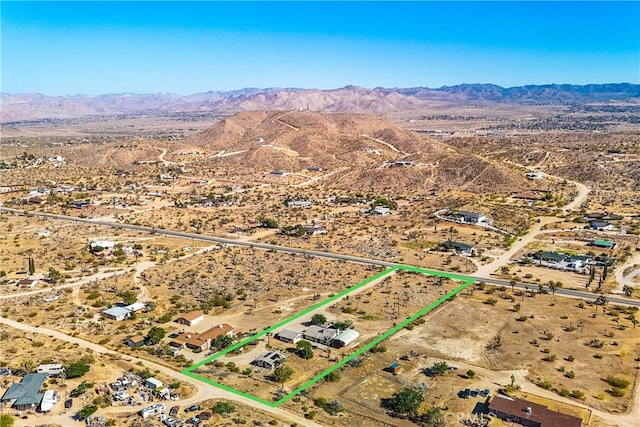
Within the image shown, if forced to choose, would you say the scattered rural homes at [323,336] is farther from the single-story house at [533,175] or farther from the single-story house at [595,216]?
the single-story house at [533,175]

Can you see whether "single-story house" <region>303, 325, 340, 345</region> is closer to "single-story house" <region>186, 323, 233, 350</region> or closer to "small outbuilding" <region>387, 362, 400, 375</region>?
"small outbuilding" <region>387, 362, 400, 375</region>

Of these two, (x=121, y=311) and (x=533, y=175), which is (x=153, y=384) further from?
(x=533, y=175)

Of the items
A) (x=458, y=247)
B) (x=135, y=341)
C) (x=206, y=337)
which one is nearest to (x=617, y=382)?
(x=206, y=337)

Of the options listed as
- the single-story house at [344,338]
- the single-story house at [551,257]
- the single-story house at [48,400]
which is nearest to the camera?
the single-story house at [48,400]

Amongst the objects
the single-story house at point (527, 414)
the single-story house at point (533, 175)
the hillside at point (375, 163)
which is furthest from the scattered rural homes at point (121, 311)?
the single-story house at point (533, 175)

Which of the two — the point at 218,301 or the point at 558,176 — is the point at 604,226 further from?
the point at 218,301

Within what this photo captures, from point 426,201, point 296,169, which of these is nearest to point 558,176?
point 426,201

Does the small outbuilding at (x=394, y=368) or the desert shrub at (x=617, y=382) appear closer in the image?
the desert shrub at (x=617, y=382)
